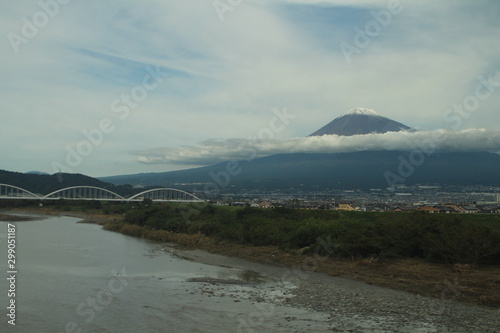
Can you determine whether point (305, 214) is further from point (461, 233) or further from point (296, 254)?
point (461, 233)

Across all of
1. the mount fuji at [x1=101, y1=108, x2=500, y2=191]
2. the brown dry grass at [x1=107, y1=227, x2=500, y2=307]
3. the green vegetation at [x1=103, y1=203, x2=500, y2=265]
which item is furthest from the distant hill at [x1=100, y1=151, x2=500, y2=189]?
the brown dry grass at [x1=107, y1=227, x2=500, y2=307]

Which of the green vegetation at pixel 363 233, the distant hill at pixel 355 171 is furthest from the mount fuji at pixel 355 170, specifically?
the green vegetation at pixel 363 233

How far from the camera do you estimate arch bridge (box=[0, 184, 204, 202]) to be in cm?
6850

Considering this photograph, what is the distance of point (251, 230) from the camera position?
836 inches

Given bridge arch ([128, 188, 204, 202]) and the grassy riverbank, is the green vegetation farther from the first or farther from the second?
bridge arch ([128, 188, 204, 202])

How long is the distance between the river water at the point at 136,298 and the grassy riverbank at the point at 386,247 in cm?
328

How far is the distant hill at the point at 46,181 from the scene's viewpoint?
7975cm

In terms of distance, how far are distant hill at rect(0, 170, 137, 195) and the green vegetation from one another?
61206 mm

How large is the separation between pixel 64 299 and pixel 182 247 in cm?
1144

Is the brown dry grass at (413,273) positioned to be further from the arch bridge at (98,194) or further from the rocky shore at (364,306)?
the arch bridge at (98,194)

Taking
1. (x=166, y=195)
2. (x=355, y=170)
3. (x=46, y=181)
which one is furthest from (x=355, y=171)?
(x=46, y=181)

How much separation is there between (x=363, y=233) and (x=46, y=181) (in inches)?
3213

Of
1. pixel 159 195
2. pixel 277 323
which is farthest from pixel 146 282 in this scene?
pixel 159 195

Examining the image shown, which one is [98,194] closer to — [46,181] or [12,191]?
[12,191]
